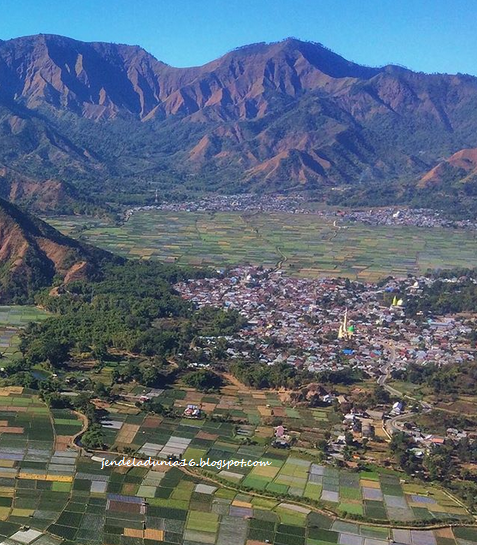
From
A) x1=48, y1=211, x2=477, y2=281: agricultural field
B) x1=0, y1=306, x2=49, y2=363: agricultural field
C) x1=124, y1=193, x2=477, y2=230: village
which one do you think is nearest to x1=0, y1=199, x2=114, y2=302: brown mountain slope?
x1=0, y1=306, x2=49, y2=363: agricultural field

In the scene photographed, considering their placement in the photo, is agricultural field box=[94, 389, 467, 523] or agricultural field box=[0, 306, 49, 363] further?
agricultural field box=[0, 306, 49, 363]

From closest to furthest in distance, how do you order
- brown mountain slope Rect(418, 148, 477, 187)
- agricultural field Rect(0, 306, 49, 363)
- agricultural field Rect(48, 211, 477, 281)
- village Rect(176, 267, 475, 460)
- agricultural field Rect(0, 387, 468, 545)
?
agricultural field Rect(0, 387, 468, 545) < village Rect(176, 267, 475, 460) < agricultural field Rect(0, 306, 49, 363) < agricultural field Rect(48, 211, 477, 281) < brown mountain slope Rect(418, 148, 477, 187)

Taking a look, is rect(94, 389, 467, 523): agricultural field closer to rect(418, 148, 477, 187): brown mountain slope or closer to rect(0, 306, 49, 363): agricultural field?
rect(0, 306, 49, 363): agricultural field

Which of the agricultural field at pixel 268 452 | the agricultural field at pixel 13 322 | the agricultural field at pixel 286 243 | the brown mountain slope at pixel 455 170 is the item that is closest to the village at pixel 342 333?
the agricultural field at pixel 268 452

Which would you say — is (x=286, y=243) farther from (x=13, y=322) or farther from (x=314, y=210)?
(x=13, y=322)

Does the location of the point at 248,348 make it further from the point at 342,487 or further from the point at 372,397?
the point at 342,487

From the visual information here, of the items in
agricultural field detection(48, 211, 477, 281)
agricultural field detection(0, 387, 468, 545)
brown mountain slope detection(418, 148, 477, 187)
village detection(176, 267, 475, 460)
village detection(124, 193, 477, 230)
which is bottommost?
agricultural field detection(0, 387, 468, 545)
